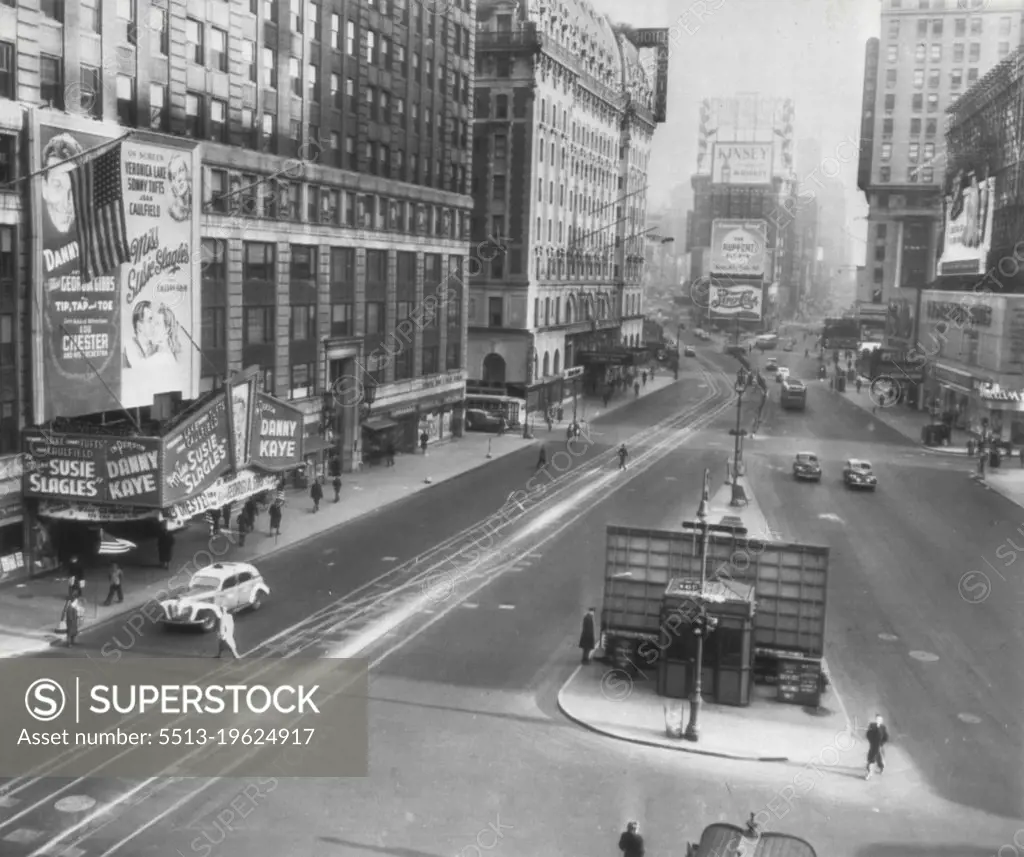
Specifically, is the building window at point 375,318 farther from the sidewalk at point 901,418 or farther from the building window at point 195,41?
the sidewalk at point 901,418

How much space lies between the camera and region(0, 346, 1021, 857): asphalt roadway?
18.5 metres

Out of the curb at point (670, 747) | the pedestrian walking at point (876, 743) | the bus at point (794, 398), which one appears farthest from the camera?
the bus at point (794, 398)

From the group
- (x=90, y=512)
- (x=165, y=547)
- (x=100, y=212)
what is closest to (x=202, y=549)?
(x=165, y=547)

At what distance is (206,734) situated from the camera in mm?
22469

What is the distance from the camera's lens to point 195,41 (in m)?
42.8

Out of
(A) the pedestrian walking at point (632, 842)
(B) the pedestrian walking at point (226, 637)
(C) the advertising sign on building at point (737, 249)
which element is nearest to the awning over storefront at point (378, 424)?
(B) the pedestrian walking at point (226, 637)

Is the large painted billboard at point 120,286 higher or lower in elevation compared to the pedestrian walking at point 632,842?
higher

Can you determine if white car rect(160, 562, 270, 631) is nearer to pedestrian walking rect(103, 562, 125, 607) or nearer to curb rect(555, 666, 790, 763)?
pedestrian walking rect(103, 562, 125, 607)

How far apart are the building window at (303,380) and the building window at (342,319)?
9.64 feet

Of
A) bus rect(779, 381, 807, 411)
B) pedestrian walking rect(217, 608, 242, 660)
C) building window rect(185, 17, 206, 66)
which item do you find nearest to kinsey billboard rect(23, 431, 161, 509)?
pedestrian walking rect(217, 608, 242, 660)

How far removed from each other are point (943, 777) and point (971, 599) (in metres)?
14.9

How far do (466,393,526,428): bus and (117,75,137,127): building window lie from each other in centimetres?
4226

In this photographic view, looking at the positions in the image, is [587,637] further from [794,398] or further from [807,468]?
[794,398]

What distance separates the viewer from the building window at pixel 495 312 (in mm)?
86750
